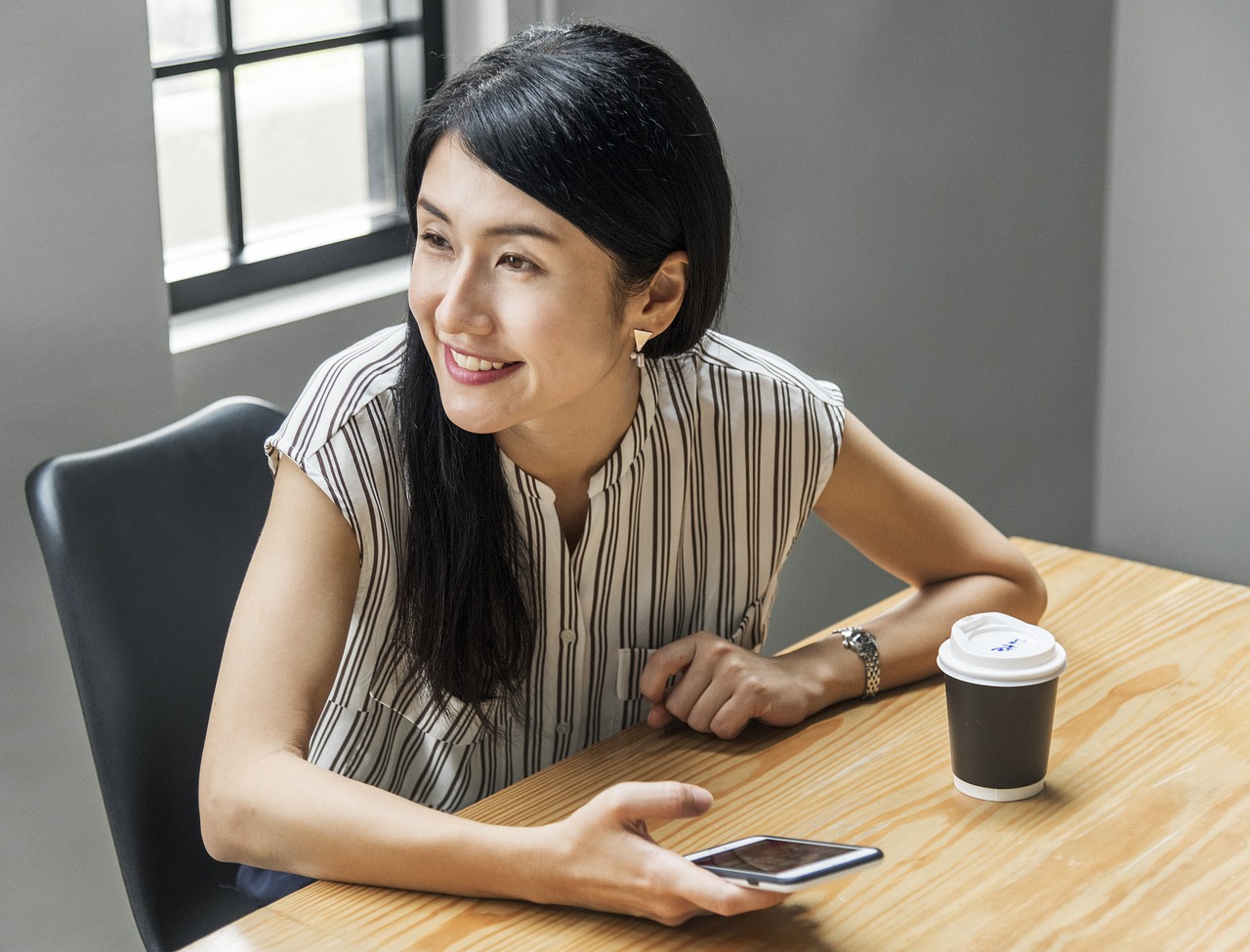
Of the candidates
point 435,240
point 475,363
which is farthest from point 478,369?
point 435,240

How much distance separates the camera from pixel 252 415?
5.33ft

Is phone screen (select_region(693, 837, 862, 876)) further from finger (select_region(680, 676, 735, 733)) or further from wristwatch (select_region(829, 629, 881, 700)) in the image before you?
wristwatch (select_region(829, 629, 881, 700))

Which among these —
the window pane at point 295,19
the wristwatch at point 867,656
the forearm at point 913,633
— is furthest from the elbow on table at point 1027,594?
the window pane at point 295,19

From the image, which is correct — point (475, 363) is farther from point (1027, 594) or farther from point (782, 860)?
point (1027, 594)

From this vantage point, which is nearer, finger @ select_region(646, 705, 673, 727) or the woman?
the woman

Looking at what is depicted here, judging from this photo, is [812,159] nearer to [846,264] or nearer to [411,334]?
[846,264]

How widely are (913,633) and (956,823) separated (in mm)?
321

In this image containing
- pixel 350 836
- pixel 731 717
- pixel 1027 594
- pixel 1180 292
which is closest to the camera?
pixel 350 836

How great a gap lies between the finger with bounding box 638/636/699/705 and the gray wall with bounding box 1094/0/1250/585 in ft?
7.89

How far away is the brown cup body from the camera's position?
119 cm

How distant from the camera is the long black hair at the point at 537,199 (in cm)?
123

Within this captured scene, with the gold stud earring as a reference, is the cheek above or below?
above

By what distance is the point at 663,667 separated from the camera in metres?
1.40

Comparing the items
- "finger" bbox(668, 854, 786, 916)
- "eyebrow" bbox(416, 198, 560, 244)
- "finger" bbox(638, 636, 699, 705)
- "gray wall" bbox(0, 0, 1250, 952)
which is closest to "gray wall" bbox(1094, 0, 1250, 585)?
"gray wall" bbox(0, 0, 1250, 952)
